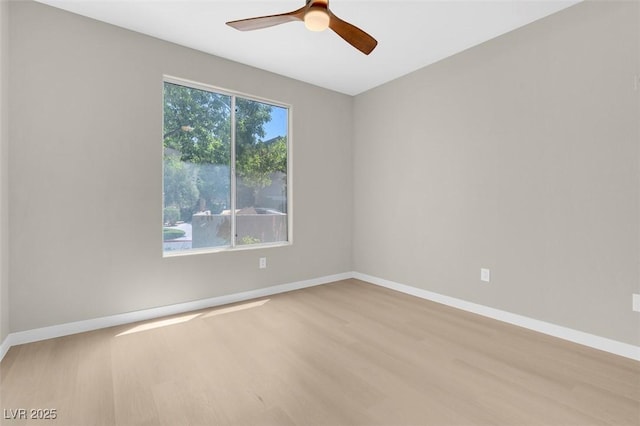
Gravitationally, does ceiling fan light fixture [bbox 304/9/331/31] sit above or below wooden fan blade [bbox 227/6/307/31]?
below

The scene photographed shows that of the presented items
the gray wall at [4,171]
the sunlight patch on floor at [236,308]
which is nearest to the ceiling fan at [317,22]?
the gray wall at [4,171]

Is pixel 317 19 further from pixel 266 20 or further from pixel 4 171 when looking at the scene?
pixel 4 171

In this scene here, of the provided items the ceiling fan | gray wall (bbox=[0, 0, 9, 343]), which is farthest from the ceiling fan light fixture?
gray wall (bbox=[0, 0, 9, 343])

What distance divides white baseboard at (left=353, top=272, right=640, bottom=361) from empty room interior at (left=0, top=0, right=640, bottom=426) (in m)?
0.02

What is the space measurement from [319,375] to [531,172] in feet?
8.06

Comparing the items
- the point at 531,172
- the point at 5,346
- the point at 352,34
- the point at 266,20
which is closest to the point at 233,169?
the point at 266,20

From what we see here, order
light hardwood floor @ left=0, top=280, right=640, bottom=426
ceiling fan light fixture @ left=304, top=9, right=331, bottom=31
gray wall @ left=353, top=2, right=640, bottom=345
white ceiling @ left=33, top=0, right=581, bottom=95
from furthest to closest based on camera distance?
1. white ceiling @ left=33, top=0, right=581, bottom=95
2. gray wall @ left=353, top=2, right=640, bottom=345
3. ceiling fan light fixture @ left=304, top=9, right=331, bottom=31
4. light hardwood floor @ left=0, top=280, right=640, bottom=426

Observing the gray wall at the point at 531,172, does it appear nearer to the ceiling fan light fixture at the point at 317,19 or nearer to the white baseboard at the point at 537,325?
the white baseboard at the point at 537,325

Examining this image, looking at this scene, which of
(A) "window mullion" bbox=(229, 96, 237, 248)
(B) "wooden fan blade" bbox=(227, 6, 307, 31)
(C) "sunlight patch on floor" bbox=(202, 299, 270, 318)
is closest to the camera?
(B) "wooden fan blade" bbox=(227, 6, 307, 31)

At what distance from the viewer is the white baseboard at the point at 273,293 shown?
2.21 m

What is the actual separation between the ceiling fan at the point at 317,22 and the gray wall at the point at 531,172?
157 centimetres

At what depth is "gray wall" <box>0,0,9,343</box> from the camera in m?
2.10

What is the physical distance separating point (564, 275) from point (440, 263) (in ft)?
3.67

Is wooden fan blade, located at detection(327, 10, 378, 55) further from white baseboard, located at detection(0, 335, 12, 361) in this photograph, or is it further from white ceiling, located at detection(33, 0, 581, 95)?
white baseboard, located at detection(0, 335, 12, 361)
